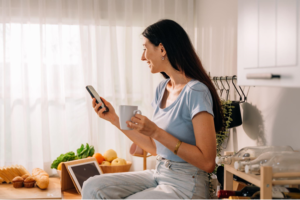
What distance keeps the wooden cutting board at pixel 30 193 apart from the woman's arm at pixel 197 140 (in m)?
0.99

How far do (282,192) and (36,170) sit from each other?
73.0 inches

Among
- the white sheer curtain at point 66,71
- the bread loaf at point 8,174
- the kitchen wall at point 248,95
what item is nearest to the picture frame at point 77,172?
the bread loaf at point 8,174

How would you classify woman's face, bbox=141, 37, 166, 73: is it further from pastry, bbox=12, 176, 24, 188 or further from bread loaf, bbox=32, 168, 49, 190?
pastry, bbox=12, 176, 24, 188

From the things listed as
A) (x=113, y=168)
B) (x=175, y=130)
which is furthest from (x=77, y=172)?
(x=175, y=130)

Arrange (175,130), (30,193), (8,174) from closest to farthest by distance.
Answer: (175,130)
(30,193)
(8,174)

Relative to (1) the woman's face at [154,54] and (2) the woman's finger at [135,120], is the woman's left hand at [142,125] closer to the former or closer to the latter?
(2) the woman's finger at [135,120]

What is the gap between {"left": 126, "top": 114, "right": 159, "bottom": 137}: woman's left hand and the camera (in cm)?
114

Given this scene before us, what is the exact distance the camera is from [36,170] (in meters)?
2.25

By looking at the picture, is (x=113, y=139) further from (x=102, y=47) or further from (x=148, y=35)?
(x=148, y=35)

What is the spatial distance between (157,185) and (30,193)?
3.30ft

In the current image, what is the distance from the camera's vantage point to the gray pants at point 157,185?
1.15m

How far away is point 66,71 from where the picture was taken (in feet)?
8.68

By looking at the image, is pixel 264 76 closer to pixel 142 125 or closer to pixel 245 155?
pixel 245 155

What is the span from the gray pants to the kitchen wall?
16.4 inches
